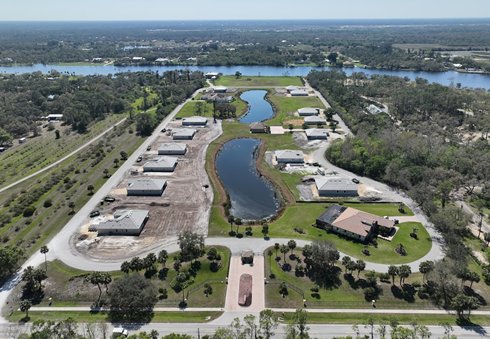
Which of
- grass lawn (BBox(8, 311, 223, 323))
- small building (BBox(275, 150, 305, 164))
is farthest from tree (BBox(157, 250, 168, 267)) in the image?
small building (BBox(275, 150, 305, 164))

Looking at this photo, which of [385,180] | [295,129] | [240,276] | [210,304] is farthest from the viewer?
[295,129]

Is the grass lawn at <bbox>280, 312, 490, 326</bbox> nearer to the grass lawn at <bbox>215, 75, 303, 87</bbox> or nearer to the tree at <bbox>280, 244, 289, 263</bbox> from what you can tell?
the tree at <bbox>280, 244, 289, 263</bbox>

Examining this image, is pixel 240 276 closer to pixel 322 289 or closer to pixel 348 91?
pixel 322 289

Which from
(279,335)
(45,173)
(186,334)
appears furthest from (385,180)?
(45,173)

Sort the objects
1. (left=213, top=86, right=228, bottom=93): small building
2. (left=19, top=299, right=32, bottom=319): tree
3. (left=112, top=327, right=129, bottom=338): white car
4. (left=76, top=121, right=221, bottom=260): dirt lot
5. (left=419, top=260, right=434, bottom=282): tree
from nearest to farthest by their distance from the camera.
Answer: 1. (left=112, top=327, right=129, bottom=338): white car
2. (left=19, top=299, right=32, bottom=319): tree
3. (left=419, top=260, right=434, bottom=282): tree
4. (left=76, top=121, right=221, bottom=260): dirt lot
5. (left=213, top=86, right=228, bottom=93): small building

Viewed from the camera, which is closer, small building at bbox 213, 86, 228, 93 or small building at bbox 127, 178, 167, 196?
small building at bbox 127, 178, 167, 196

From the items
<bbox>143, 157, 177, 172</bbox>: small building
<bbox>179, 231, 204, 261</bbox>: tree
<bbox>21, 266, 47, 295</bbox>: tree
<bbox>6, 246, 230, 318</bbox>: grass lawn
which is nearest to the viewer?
<bbox>6, 246, 230, 318</bbox>: grass lawn

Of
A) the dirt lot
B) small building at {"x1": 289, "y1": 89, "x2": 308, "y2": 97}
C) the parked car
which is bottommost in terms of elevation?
the dirt lot
